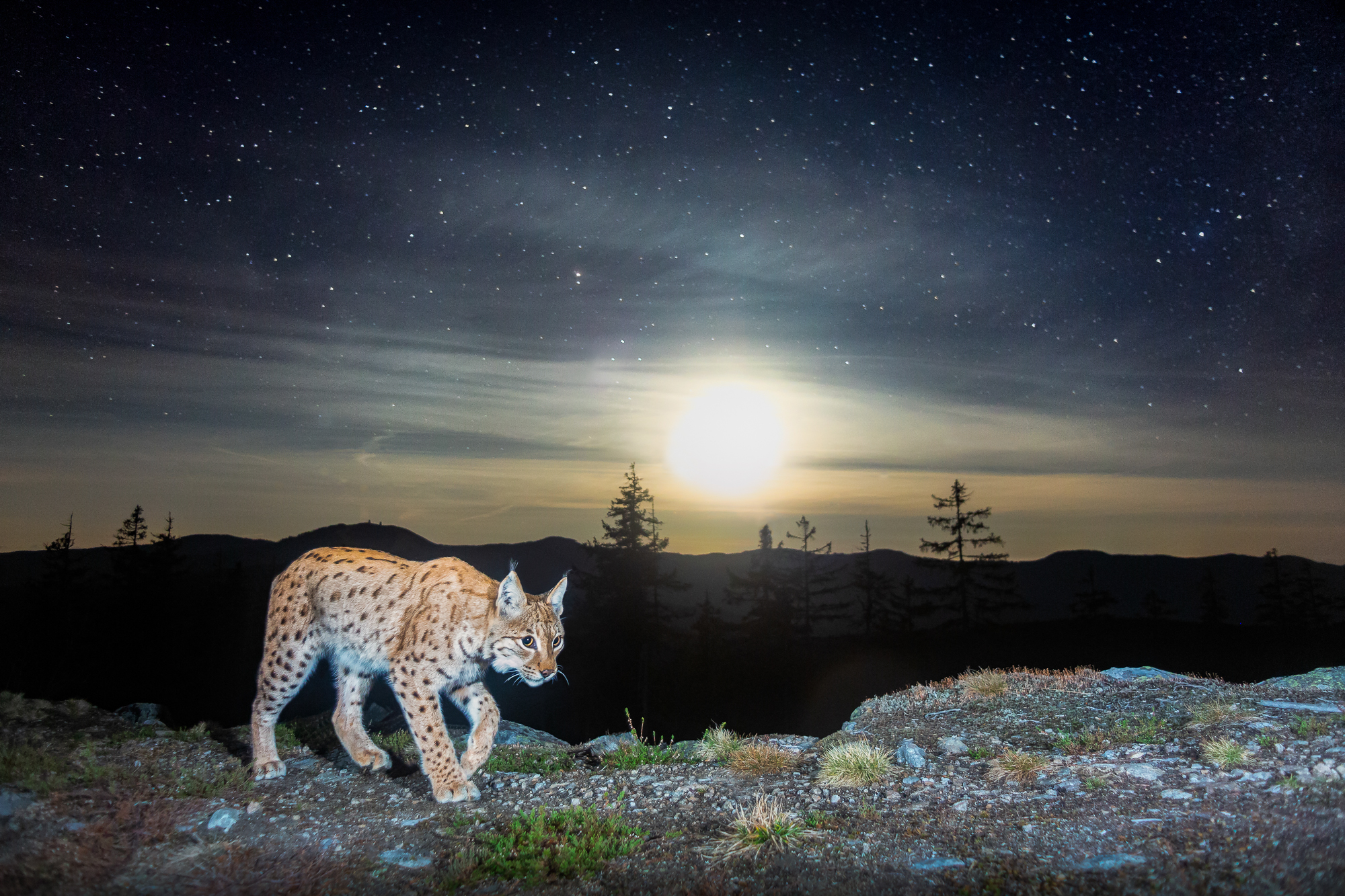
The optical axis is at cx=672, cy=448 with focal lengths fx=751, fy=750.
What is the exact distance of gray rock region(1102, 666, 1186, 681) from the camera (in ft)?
48.0

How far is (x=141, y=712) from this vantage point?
48.9 ft

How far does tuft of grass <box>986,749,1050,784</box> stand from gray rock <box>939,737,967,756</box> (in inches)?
41.4

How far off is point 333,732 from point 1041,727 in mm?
12252

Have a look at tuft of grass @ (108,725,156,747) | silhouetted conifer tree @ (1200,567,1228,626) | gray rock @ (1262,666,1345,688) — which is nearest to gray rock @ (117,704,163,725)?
tuft of grass @ (108,725,156,747)

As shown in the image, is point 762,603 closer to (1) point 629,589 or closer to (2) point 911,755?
(1) point 629,589

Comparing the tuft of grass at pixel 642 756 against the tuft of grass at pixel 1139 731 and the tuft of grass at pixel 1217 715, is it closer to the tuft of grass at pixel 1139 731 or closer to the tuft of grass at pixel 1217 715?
the tuft of grass at pixel 1139 731

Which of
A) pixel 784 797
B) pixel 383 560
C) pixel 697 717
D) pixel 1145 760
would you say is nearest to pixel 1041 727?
pixel 1145 760

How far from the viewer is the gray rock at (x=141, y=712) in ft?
47.1

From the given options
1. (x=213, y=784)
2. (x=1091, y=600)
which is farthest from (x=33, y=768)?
(x=1091, y=600)

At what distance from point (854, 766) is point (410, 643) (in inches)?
232

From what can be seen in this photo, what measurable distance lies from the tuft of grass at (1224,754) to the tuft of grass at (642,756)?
6.48 m

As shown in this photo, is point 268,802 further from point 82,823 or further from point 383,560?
point 383,560

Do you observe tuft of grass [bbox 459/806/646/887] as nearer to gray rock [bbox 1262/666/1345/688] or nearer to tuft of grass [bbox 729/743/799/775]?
tuft of grass [bbox 729/743/799/775]

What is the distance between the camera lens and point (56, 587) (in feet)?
187
